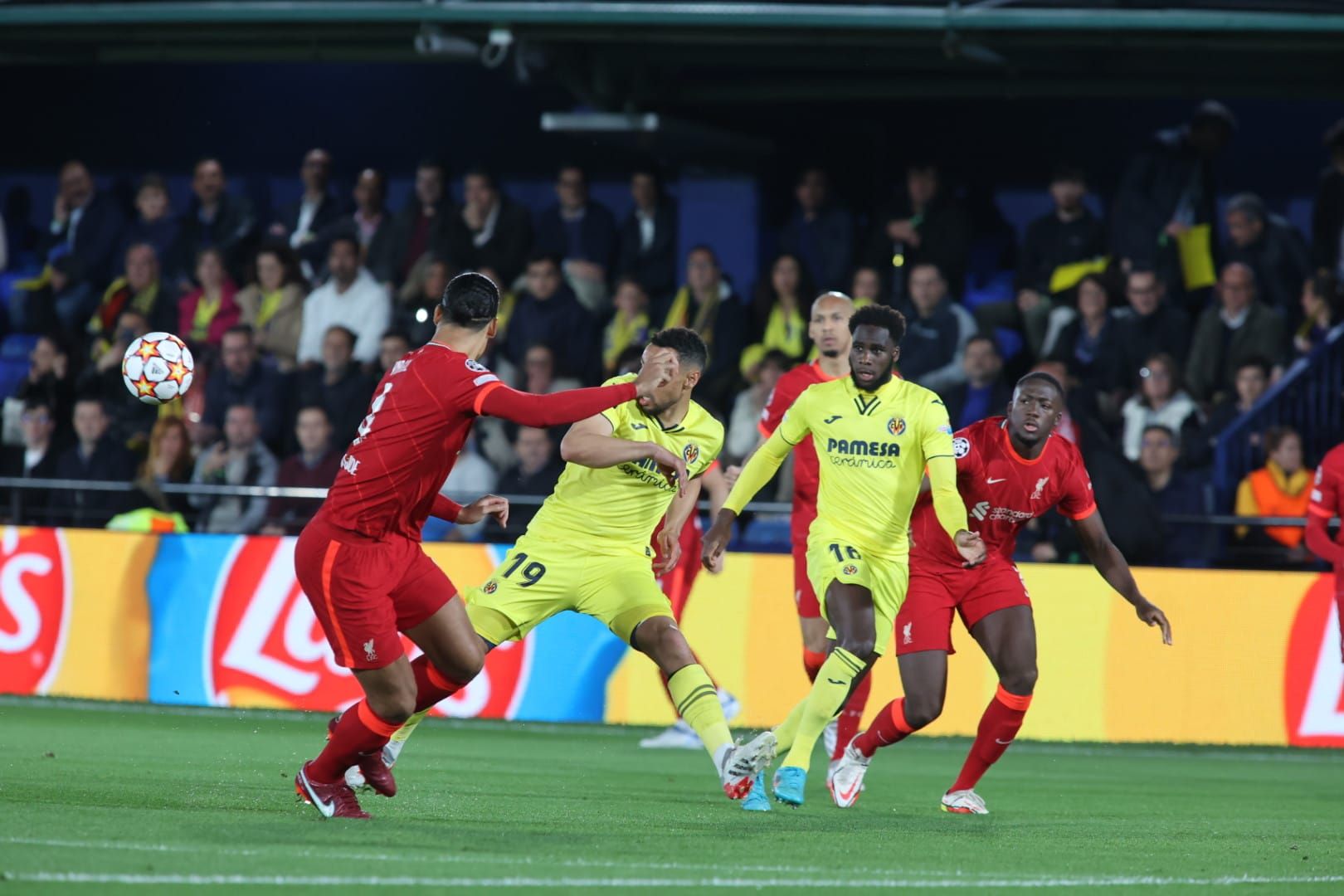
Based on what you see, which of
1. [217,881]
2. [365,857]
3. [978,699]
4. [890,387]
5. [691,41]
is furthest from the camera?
[691,41]

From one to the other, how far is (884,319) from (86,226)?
1217 cm

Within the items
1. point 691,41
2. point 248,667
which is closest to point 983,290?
point 691,41

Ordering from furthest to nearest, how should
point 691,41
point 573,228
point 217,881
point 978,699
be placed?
point 573,228 → point 691,41 → point 978,699 → point 217,881

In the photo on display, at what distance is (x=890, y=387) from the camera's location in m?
9.35

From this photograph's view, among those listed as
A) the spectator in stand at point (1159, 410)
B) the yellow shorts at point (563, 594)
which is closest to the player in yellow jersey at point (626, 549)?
the yellow shorts at point (563, 594)

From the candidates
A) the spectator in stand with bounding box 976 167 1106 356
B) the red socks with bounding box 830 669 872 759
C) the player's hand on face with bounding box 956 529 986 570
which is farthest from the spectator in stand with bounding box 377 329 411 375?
the player's hand on face with bounding box 956 529 986 570

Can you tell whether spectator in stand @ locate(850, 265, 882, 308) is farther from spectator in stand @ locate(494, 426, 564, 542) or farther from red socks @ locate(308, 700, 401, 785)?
red socks @ locate(308, 700, 401, 785)

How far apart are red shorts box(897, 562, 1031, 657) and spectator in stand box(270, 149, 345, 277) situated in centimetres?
1036

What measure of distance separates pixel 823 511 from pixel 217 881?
4.33 m

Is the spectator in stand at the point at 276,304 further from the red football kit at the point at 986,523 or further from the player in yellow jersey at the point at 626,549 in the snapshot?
the red football kit at the point at 986,523

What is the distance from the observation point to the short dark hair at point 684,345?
8641 millimetres

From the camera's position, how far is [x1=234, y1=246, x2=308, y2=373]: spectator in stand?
1752 cm

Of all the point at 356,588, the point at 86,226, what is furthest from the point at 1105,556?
the point at 86,226

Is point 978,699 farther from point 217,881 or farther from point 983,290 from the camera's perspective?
point 217,881
